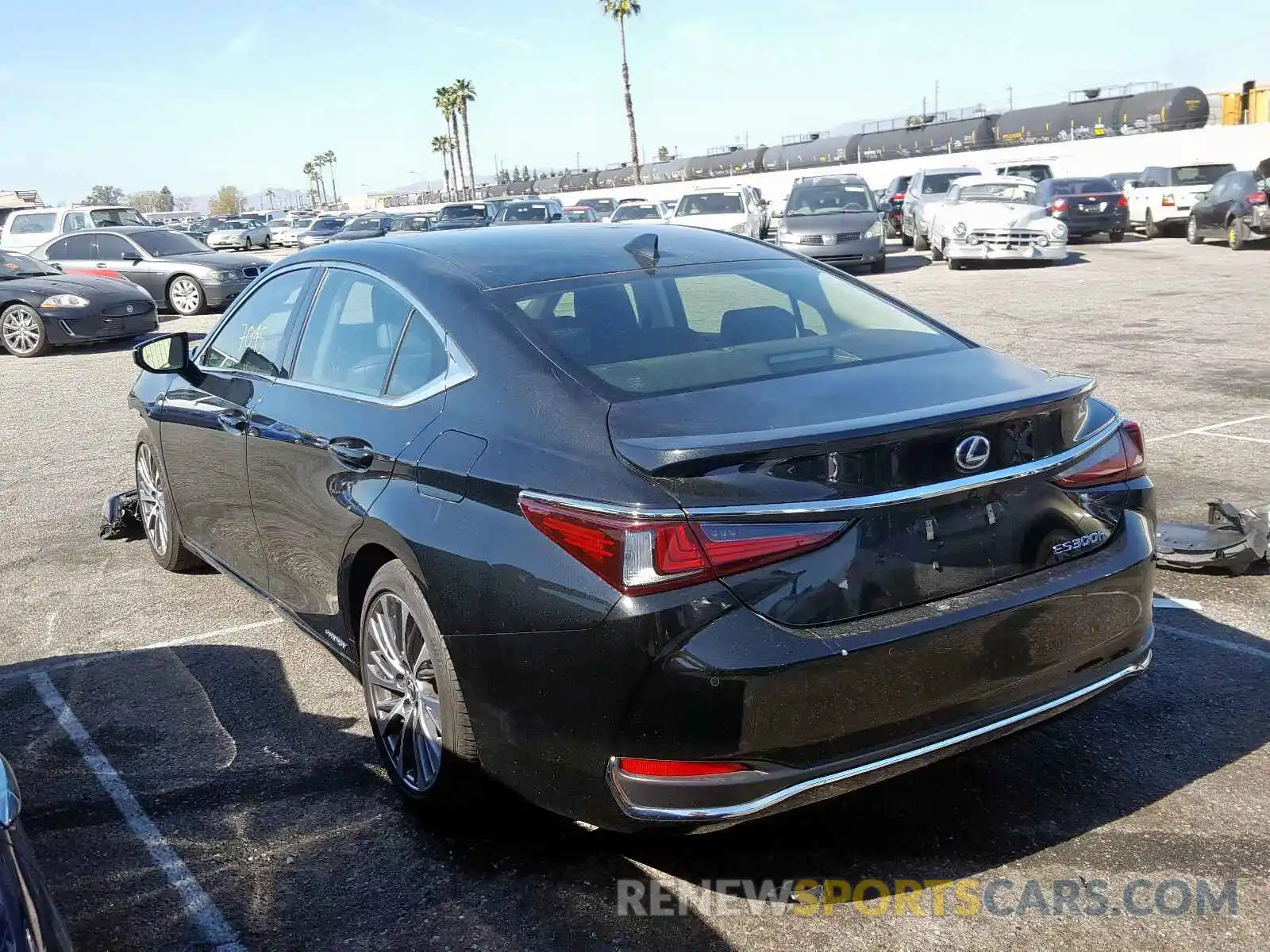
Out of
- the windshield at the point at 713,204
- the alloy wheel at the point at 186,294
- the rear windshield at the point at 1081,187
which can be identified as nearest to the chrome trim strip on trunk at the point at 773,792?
the alloy wheel at the point at 186,294

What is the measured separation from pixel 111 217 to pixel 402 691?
1025 inches

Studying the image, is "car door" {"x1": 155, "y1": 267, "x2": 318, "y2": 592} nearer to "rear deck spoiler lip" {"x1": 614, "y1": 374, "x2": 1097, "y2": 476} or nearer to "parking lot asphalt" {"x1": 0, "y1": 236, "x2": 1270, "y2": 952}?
"parking lot asphalt" {"x1": 0, "y1": 236, "x2": 1270, "y2": 952}

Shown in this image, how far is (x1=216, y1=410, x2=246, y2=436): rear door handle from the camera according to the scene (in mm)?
4457

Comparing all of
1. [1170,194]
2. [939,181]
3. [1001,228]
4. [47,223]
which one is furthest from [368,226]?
[1170,194]

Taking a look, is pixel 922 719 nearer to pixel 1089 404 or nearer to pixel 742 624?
pixel 742 624

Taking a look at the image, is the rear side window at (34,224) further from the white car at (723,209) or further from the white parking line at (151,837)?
the white parking line at (151,837)

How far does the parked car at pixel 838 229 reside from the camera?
22.0 m

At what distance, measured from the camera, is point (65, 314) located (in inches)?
619

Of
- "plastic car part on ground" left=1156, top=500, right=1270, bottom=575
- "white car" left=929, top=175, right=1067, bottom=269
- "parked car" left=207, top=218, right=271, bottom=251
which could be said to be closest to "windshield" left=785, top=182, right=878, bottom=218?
"white car" left=929, top=175, right=1067, bottom=269

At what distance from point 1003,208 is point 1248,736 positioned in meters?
20.1

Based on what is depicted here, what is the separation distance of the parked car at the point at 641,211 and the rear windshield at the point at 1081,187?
911cm

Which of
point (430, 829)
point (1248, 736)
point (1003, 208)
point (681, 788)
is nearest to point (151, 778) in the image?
point (430, 829)

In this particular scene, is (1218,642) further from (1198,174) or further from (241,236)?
(241,236)

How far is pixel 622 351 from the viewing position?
11.2ft
